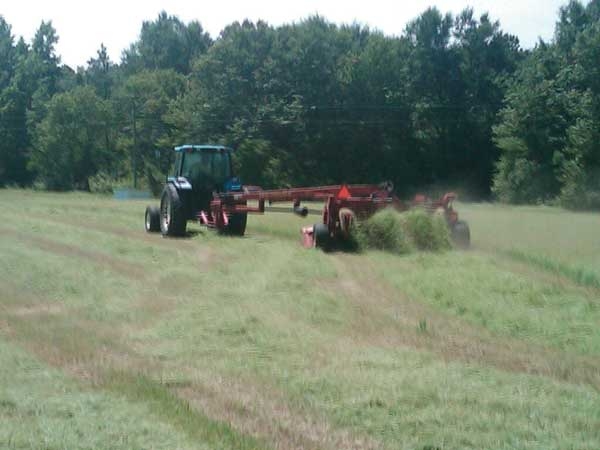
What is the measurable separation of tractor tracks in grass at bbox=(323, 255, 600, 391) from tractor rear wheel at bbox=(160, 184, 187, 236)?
28.0ft

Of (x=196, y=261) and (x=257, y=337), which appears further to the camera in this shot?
(x=196, y=261)

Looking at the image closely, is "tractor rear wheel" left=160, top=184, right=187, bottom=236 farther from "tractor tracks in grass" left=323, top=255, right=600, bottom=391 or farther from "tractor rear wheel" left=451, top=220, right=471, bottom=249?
"tractor tracks in grass" left=323, top=255, right=600, bottom=391

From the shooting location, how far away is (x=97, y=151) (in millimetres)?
62812

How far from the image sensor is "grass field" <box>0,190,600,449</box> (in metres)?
5.55

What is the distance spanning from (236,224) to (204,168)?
1799mm

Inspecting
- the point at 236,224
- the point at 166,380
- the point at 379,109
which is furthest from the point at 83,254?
the point at 379,109

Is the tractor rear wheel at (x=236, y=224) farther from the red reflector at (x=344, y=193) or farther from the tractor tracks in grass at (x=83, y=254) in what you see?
the tractor tracks in grass at (x=83, y=254)

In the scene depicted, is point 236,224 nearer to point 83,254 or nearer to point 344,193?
point 344,193

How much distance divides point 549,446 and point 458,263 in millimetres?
8542

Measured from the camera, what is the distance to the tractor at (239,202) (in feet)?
53.6

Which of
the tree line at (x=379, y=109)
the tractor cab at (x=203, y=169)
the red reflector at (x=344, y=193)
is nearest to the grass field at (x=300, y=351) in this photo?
the red reflector at (x=344, y=193)

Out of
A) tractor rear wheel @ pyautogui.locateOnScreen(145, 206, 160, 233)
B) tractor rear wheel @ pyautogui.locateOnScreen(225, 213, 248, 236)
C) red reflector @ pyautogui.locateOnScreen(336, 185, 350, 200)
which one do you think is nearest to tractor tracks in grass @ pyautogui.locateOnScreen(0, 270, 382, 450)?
red reflector @ pyautogui.locateOnScreen(336, 185, 350, 200)

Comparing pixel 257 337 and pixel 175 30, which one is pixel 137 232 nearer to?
pixel 257 337

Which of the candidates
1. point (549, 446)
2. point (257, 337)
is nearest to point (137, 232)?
point (257, 337)
